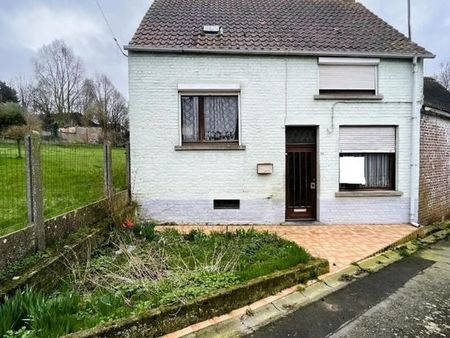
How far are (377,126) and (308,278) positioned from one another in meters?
5.60

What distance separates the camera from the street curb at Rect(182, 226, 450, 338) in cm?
326

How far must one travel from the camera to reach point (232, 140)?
804 cm

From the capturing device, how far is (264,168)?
7.86 metres

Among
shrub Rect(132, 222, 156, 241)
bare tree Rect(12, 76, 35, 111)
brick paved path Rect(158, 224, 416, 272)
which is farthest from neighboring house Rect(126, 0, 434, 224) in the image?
bare tree Rect(12, 76, 35, 111)

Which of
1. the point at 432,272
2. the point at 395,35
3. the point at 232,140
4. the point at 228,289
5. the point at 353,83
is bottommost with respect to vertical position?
the point at 432,272

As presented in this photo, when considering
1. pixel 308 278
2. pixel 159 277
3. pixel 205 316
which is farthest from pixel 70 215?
pixel 308 278

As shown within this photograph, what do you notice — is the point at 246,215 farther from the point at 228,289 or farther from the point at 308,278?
the point at 228,289

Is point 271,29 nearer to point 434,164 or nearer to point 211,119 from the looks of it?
point 211,119

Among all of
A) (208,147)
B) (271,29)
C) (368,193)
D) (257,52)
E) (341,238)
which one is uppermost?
(271,29)

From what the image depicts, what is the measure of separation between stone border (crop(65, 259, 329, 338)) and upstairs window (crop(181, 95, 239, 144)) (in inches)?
178

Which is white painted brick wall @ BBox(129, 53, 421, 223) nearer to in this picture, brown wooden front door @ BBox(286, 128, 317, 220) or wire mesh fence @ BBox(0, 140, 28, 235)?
brown wooden front door @ BBox(286, 128, 317, 220)

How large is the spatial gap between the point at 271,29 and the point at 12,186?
25.3 ft

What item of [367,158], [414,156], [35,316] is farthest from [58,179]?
[414,156]

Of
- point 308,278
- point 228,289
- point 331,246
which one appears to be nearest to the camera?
point 228,289
